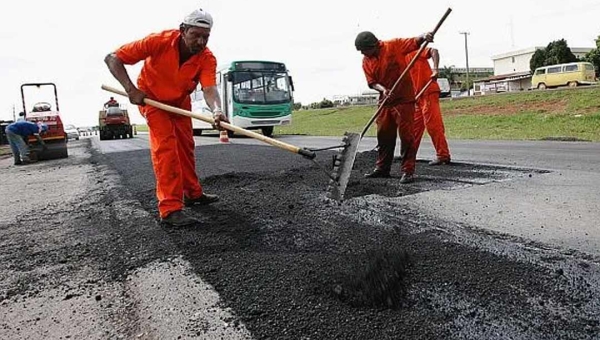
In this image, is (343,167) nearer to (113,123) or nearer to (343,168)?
(343,168)

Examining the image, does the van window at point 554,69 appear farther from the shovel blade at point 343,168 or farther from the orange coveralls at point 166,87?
the orange coveralls at point 166,87

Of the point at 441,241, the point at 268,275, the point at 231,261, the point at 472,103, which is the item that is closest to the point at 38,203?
the point at 231,261

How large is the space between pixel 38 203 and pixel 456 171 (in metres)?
4.92

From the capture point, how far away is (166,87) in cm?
396

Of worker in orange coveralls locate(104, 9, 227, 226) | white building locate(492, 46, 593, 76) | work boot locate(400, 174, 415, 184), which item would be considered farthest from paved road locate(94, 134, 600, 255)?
white building locate(492, 46, 593, 76)

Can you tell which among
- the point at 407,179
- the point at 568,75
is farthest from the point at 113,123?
the point at 568,75

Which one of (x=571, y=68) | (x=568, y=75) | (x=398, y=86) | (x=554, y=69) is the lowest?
(x=398, y=86)

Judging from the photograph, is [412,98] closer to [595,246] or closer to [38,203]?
[595,246]

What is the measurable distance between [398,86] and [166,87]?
2509 millimetres

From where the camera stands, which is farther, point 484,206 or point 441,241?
point 484,206

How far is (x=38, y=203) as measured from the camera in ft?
18.7

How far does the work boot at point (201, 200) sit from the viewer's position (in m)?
4.45

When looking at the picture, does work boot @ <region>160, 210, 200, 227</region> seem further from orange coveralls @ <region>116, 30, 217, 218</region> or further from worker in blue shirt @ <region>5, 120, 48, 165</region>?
worker in blue shirt @ <region>5, 120, 48, 165</region>

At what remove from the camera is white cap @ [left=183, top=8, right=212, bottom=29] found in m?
3.65
